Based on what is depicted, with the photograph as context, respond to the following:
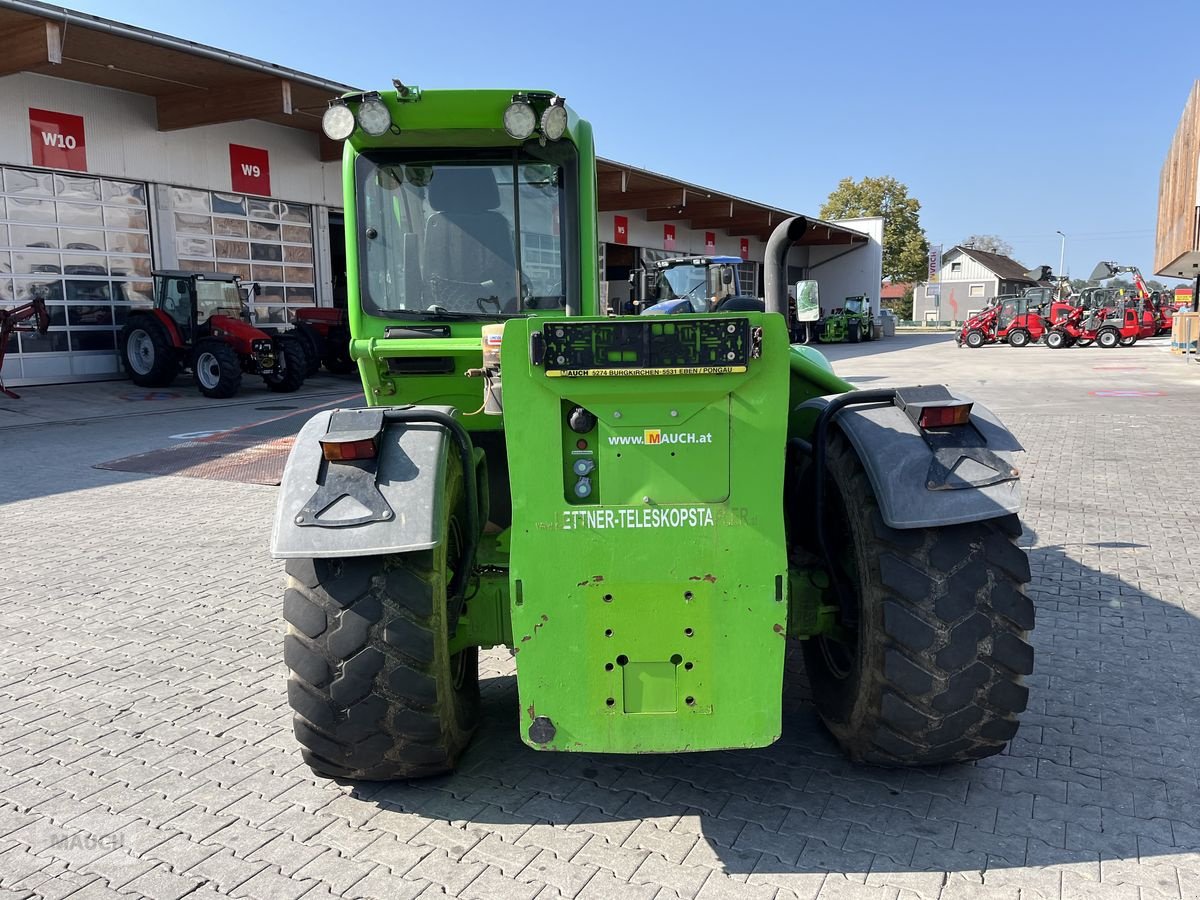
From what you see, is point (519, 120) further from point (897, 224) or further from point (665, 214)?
point (897, 224)

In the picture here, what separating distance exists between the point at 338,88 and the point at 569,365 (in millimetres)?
19594

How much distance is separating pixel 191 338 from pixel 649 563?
18517 millimetres

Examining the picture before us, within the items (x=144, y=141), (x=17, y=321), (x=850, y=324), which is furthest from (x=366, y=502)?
(x=850, y=324)

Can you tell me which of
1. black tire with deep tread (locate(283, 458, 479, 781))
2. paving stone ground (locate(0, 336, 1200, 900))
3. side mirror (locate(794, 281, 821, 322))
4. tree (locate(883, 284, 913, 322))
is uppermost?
tree (locate(883, 284, 913, 322))

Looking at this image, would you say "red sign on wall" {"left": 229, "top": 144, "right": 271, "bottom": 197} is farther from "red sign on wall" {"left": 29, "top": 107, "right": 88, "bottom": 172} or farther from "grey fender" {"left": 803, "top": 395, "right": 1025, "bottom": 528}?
"grey fender" {"left": 803, "top": 395, "right": 1025, "bottom": 528}

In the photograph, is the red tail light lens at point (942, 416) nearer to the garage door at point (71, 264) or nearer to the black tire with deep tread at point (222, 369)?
the black tire with deep tread at point (222, 369)

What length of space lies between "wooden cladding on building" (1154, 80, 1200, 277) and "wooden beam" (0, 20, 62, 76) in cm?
2888

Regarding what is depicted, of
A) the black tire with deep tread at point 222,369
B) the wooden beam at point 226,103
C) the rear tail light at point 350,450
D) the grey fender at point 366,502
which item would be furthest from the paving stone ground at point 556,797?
the wooden beam at point 226,103

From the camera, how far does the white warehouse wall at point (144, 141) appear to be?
1784 cm

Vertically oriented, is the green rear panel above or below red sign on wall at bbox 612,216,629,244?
below

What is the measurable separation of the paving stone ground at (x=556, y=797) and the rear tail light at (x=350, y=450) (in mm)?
1201

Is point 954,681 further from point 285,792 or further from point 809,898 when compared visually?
point 285,792

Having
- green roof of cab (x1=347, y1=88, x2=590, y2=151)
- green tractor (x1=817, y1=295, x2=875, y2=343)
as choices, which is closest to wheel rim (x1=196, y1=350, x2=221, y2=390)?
green roof of cab (x1=347, y1=88, x2=590, y2=151)

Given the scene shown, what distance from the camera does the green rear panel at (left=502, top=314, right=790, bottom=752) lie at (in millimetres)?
2846
